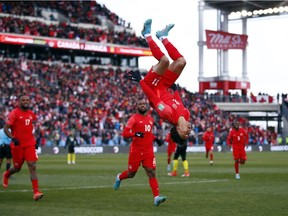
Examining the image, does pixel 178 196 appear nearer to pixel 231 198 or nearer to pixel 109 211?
pixel 231 198

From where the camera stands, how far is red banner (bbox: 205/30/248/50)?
293ft

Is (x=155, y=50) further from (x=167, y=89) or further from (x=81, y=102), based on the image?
(x=81, y=102)

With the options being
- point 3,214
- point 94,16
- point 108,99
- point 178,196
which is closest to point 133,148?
point 178,196

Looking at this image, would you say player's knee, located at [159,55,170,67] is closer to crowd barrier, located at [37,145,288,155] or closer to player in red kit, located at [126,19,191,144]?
player in red kit, located at [126,19,191,144]

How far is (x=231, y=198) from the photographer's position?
19375 millimetres

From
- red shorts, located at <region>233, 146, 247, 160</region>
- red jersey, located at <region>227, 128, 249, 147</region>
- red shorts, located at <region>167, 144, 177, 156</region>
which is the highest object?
red jersey, located at <region>227, 128, 249, 147</region>

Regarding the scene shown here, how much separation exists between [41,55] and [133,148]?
57914 mm

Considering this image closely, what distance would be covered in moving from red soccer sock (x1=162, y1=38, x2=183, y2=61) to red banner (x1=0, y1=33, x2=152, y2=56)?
178 feet

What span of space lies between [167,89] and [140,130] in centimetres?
332

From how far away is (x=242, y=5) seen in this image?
292ft

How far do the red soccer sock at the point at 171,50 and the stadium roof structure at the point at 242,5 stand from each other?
70.6 meters

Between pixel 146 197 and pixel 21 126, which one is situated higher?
pixel 21 126

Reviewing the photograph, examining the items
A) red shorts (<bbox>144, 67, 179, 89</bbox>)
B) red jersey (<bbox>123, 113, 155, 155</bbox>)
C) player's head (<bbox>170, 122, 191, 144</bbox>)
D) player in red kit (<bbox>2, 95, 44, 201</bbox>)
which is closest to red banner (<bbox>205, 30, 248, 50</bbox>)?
red jersey (<bbox>123, 113, 155, 155</bbox>)

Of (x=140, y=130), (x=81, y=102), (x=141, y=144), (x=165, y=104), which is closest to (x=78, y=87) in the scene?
(x=81, y=102)
